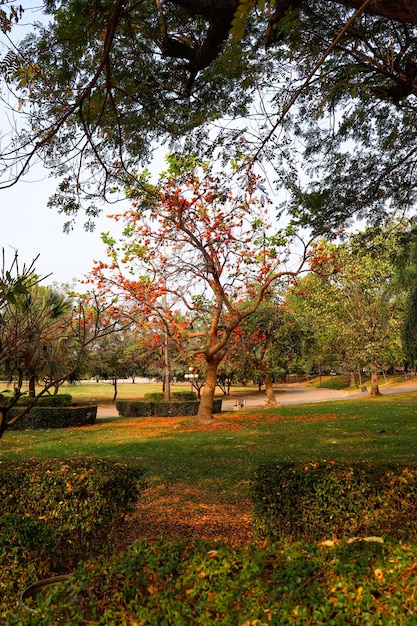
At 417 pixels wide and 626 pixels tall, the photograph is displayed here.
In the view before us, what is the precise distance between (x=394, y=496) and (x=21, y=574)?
8.98ft

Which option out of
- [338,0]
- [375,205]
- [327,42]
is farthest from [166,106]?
[375,205]

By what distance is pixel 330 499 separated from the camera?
3861 mm

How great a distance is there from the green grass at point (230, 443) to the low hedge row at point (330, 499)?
5.49 ft

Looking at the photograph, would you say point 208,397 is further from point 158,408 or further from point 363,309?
point 363,309

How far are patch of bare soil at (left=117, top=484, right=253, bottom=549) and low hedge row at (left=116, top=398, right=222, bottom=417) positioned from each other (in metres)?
14.1

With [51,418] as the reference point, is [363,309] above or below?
above

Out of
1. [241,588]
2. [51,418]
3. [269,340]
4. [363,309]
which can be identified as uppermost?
[363,309]

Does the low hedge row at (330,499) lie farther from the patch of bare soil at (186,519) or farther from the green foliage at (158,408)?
the green foliage at (158,408)

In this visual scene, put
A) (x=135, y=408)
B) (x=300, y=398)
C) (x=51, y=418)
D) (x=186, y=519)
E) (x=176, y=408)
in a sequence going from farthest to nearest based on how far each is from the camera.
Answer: (x=300, y=398)
(x=135, y=408)
(x=176, y=408)
(x=51, y=418)
(x=186, y=519)

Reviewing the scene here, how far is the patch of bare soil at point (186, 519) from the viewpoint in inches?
198

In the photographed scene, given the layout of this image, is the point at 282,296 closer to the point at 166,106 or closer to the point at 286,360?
the point at 286,360

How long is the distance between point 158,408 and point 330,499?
18.2m

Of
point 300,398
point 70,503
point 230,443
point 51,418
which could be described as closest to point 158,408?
point 51,418

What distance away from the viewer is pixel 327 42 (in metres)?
5.47
